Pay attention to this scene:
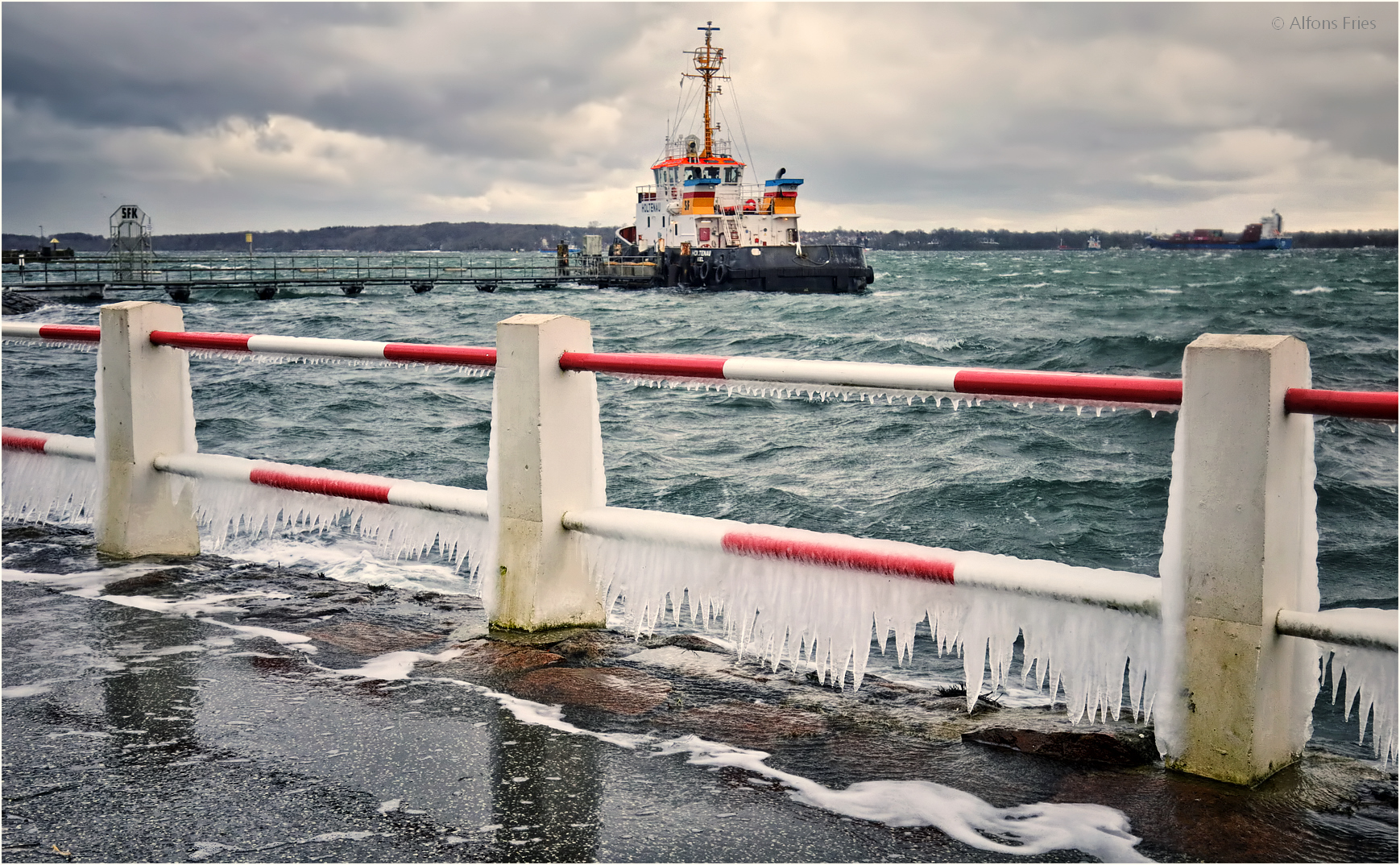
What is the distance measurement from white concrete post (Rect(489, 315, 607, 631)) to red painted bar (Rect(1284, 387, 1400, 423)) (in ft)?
6.99

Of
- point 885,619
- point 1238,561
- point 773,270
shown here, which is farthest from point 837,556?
point 773,270

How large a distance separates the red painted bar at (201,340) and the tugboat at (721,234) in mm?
56522

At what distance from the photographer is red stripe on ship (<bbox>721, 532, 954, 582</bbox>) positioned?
3051 millimetres

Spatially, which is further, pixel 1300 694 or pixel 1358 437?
pixel 1358 437

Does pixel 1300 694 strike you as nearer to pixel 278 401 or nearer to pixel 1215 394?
pixel 1215 394

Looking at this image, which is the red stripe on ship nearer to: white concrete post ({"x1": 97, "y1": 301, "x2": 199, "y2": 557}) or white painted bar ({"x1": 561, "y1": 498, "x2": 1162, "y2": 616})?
white painted bar ({"x1": 561, "y1": 498, "x2": 1162, "y2": 616})

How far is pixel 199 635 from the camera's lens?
159 inches

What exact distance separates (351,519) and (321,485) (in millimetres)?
208

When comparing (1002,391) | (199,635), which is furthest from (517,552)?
(1002,391)

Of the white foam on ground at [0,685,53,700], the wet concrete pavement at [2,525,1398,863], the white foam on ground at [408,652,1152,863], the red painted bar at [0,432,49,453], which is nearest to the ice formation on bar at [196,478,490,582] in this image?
the wet concrete pavement at [2,525,1398,863]

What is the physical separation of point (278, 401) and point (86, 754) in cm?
1937

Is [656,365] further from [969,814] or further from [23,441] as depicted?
[23,441]

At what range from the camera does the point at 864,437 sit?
54.7 ft

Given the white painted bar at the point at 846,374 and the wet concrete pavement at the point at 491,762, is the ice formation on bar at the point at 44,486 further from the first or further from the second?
the white painted bar at the point at 846,374
